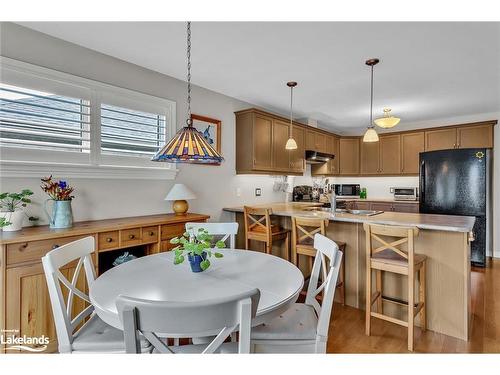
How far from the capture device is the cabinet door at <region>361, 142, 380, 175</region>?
5617 mm

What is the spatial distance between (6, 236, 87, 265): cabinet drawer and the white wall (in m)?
0.44

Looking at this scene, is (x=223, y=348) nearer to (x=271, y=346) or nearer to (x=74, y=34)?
(x=271, y=346)

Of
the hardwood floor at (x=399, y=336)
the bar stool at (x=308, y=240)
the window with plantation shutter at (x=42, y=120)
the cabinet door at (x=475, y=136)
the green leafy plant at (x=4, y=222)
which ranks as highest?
the cabinet door at (x=475, y=136)

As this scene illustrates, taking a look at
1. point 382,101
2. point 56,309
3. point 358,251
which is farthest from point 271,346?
point 382,101

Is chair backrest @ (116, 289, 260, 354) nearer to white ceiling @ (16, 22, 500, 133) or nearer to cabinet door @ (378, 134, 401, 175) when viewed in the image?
white ceiling @ (16, 22, 500, 133)

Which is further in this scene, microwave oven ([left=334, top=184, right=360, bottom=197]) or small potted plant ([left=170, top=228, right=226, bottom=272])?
microwave oven ([left=334, top=184, right=360, bottom=197])

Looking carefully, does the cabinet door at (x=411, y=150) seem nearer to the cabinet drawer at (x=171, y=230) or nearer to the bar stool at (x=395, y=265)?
the bar stool at (x=395, y=265)

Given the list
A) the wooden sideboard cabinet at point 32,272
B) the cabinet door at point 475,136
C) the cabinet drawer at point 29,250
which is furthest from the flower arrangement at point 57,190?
the cabinet door at point 475,136

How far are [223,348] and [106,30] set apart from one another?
2.44m

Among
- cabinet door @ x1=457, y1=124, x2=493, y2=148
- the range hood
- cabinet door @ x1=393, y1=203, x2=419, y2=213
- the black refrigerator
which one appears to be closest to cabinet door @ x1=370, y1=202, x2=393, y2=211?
cabinet door @ x1=393, y1=203, x2=419, y2=213

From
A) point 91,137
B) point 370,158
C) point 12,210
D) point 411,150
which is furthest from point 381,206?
point 12,210

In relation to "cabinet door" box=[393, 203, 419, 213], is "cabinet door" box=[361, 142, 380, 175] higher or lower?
higher

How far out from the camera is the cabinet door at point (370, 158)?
562 cm

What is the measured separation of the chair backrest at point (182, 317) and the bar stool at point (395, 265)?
1.61m
